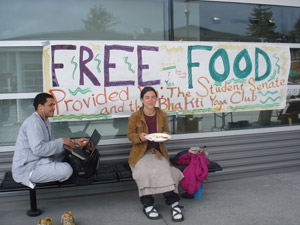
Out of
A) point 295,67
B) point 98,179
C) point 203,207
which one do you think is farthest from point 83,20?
point 295,67

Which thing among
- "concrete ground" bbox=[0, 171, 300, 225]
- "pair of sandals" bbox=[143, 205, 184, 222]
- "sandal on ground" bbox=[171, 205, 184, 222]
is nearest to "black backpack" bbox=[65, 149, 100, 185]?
"concrete ground" bbox=[0, 171, 300, 225]

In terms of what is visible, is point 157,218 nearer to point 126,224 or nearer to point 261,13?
point 126,224

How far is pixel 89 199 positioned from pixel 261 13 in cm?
387

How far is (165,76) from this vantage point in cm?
455

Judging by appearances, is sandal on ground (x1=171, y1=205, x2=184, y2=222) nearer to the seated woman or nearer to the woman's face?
the seated woman

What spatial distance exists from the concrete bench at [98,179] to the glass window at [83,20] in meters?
1.75

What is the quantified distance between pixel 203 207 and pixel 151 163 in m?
0.87

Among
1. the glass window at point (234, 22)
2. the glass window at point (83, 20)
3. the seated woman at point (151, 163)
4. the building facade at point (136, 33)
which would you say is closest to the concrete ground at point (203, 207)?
the seated woman at point (151, 163)

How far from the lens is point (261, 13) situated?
5188mm

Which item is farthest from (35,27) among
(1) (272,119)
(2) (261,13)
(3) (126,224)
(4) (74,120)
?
(1) (272,119)

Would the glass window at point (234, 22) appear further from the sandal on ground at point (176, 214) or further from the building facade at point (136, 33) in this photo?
the sandal on ground at point (176, 214)

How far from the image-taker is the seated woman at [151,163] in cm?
355

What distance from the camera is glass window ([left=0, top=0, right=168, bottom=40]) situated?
4109mm

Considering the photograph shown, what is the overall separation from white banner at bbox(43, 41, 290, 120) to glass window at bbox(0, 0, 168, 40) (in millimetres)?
205
